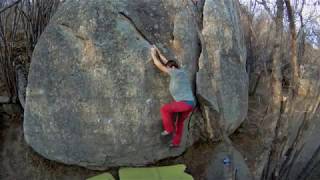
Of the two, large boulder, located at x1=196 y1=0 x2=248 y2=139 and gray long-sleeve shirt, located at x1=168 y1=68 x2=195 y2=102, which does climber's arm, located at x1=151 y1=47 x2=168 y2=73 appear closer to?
gray long-sleeve shirt, located at x1=168 y1=68 x2=195 y2=102

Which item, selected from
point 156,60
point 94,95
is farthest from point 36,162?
point 156,60

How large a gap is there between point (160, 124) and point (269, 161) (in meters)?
1.60

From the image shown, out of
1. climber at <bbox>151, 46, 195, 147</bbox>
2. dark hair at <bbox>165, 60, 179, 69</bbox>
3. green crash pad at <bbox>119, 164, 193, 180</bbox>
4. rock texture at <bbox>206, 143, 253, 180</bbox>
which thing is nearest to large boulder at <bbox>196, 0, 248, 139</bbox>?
rock texture at <bbox>206, 143, 253, 180</bbox>

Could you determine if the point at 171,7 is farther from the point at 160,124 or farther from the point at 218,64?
the point at 160,124

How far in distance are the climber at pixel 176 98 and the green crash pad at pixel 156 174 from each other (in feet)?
1.72

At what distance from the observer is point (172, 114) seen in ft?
18.1

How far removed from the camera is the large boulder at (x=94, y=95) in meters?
5.83

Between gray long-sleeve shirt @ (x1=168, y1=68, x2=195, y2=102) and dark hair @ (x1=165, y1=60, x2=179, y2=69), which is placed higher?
dark hair @ (x1=165, y1=60, x2=179, y2=69)

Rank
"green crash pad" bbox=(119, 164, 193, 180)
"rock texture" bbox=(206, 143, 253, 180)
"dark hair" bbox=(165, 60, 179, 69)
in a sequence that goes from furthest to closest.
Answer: "dark hair" bbox=(165, 60, 179, 69) → "rock texture" bbox=(206, 143, 253, 180) → "green crash pad" bbox=(119, 164, 193, 180)

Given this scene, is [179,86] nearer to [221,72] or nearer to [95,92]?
[95,92]

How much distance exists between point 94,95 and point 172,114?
1.11 metres

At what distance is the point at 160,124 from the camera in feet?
19.3

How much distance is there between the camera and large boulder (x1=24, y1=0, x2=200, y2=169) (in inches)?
230

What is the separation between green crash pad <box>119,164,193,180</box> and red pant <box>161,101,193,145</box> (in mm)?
495
